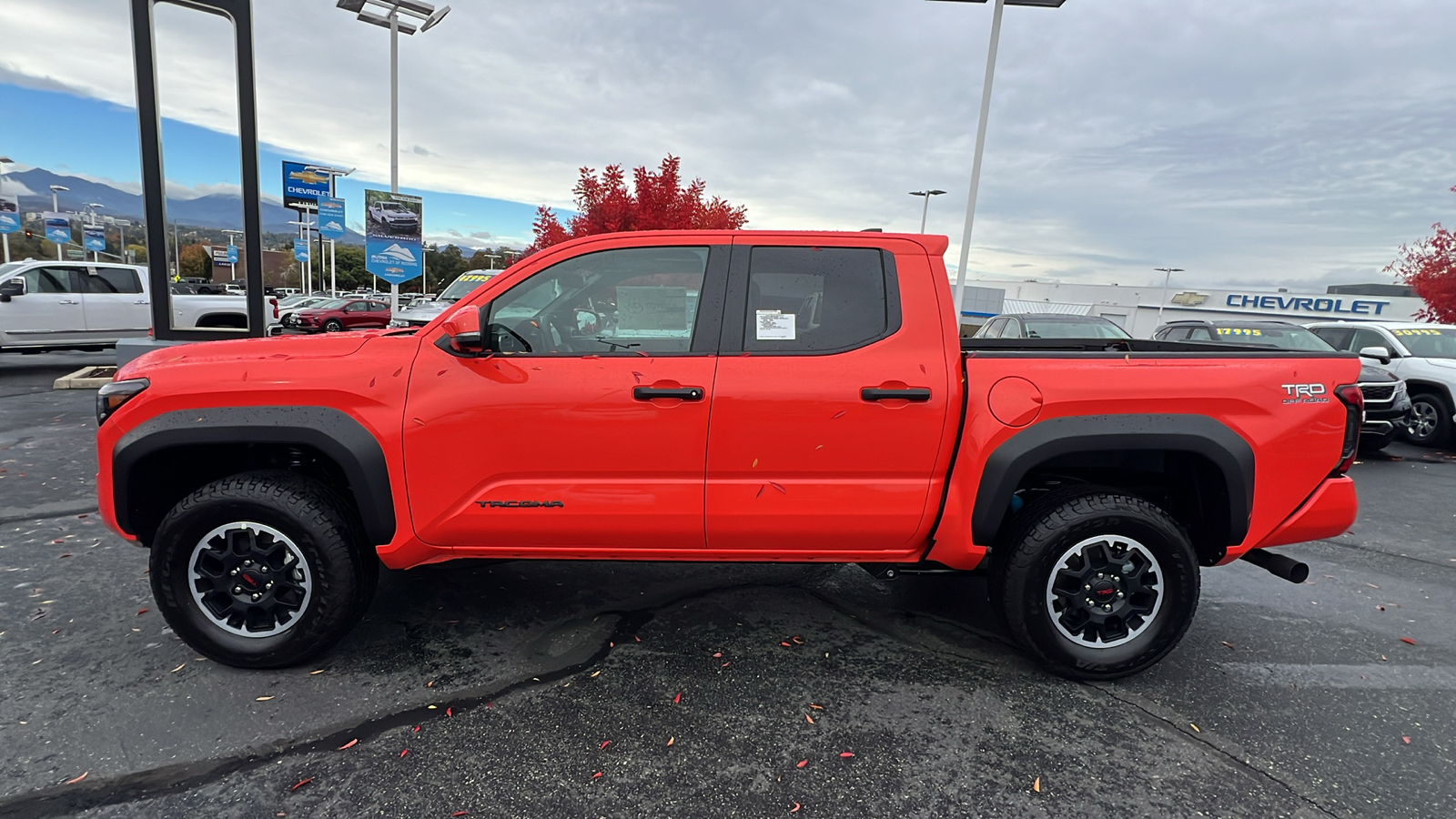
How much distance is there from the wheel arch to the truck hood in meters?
2.73

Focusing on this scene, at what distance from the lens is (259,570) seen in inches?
120

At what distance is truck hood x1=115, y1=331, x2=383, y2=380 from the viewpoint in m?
2.97

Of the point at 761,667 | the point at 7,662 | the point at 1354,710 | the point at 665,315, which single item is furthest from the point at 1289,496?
the point at 7,662

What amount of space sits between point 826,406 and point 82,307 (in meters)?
15.5

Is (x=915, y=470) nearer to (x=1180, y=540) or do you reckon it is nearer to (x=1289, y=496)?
(x=1180, y=540)

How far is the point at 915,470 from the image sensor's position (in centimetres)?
296

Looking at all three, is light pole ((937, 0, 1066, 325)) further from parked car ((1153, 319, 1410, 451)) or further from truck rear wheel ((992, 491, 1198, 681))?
truck rear wheel ((992, 491, 1198, 681))

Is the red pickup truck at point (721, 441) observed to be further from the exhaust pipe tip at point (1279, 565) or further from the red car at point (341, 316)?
the red car at point (341, 316)

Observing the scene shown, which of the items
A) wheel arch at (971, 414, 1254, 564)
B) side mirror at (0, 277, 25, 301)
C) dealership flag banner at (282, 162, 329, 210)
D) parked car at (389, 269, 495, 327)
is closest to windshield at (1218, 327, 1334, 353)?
wheel arch at (971, 414, 1254, 564)

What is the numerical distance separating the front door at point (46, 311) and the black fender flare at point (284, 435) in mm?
13328

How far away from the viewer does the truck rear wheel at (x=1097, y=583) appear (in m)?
2.98

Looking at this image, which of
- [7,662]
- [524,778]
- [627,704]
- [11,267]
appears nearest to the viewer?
[524,778]

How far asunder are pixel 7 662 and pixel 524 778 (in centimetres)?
248

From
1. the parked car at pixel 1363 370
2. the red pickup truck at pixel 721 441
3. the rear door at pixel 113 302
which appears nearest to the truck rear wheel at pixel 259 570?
the red pickup truck at pixel 721 441
